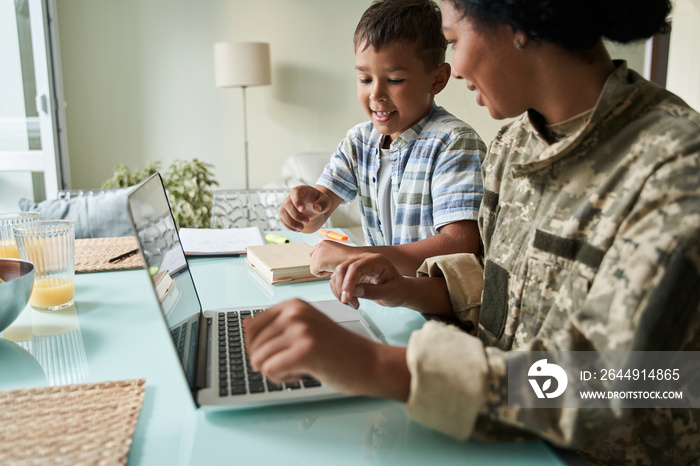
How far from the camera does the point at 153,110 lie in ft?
12.6

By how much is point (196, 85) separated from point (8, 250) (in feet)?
9.66

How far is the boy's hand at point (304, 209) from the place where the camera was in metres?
1.33

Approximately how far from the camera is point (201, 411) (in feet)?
2.12

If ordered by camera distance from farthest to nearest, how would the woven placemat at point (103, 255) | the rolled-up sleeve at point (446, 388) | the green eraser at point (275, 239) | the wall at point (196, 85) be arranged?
the wall at point (196, 85) → the green eraser at point (275, 239) → the woven placemat at point (103, 255) → the rolled-up sleeve at point (446, 388)

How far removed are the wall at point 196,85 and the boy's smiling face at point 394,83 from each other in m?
2.76

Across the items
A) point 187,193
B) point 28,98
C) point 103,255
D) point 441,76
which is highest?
point 441,76

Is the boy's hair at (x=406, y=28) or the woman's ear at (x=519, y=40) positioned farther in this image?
the boy's hair at (x=406, y=28)

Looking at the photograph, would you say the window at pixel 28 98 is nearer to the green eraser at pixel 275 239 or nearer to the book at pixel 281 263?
the green eraser at pixel 275 239

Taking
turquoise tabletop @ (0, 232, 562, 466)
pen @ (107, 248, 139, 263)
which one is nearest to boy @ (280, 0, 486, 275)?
turquoise tabletop @ (0, 232, 562, 466)

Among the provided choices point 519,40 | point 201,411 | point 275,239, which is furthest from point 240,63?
point 201,411

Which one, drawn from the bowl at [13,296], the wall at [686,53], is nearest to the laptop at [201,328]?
the bowl at [13,296]

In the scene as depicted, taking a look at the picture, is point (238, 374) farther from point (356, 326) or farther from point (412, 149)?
point (412, 149)

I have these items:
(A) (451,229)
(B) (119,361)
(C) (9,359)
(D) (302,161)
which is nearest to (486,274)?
(A) (451,229)

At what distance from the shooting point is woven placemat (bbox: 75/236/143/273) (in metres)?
1.28
